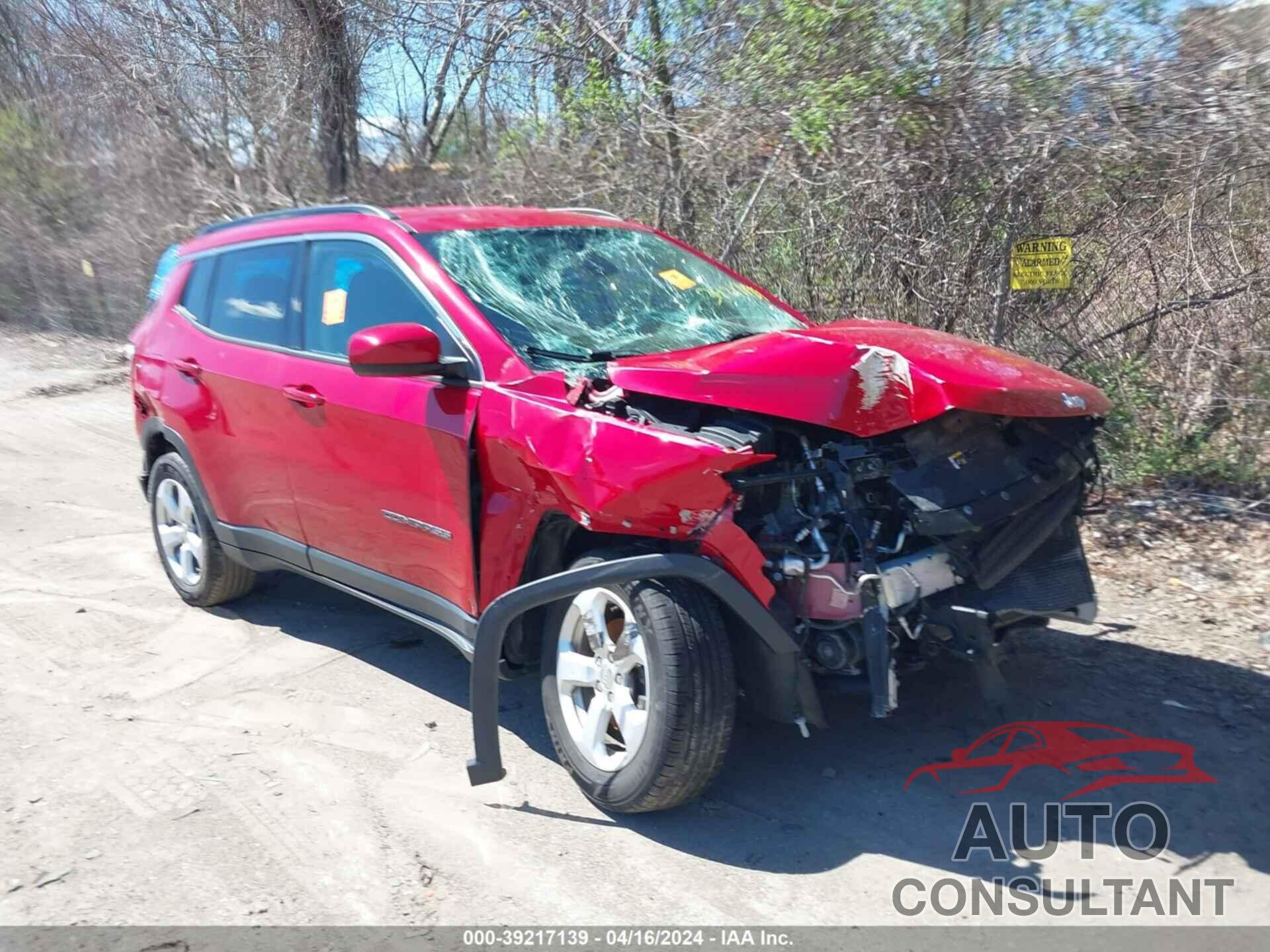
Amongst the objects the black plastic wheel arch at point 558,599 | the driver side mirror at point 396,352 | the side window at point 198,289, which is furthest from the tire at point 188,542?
the black plastic wheel arch at point 558,599

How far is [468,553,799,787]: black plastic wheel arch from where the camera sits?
346 centimetres

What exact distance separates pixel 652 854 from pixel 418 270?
2.28 m

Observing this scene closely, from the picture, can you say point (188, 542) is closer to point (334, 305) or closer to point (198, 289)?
point (198, 289)

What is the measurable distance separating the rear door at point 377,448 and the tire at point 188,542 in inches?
40.4

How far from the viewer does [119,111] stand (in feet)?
50.1

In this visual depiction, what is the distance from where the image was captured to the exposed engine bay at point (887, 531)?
354 cm

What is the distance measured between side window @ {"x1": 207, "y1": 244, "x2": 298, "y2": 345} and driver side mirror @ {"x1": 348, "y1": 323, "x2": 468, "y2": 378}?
1.19m

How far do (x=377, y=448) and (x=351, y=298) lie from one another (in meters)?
0.70

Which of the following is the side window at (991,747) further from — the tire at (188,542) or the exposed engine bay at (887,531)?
the tire at (188,542)

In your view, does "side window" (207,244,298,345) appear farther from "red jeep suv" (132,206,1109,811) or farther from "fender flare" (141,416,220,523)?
"fender flare" (141,416,220,523)

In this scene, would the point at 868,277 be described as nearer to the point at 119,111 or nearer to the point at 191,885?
the point at 191,885

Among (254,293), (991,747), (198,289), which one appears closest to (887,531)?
(991,747)

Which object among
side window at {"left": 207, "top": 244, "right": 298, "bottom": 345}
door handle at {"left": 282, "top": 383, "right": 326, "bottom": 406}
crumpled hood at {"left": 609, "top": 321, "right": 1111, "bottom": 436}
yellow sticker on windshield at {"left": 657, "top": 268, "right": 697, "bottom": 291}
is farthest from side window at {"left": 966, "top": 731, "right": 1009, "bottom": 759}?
side window at {"left": 207, "top": 244, "right": 298, "bottom": 345}

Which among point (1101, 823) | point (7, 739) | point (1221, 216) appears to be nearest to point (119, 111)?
point (7, 739)
